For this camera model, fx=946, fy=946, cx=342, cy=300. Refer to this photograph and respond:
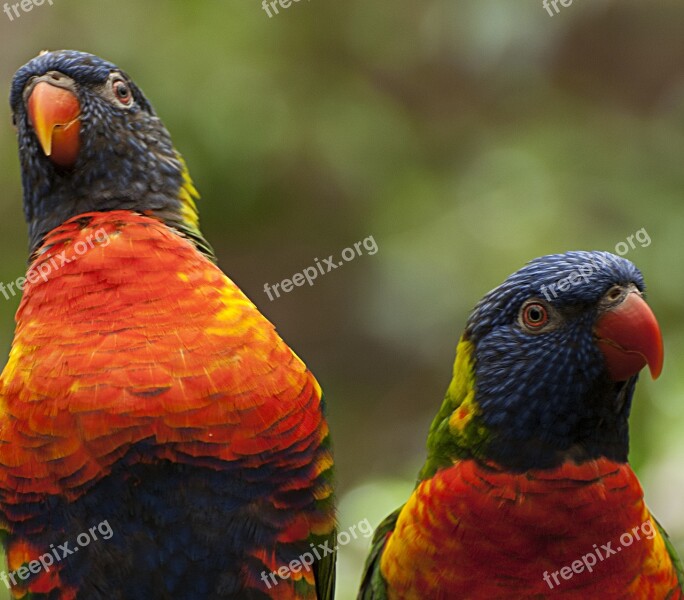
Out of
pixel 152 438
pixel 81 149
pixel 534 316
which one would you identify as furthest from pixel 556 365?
pixel 81 149

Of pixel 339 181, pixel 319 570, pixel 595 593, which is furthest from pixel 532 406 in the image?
pixel 339 181

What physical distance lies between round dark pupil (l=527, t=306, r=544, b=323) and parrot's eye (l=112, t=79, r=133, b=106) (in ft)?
4.08

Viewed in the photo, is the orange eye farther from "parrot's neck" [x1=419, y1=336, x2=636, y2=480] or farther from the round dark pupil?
"parrot's neck" [x1=419, y1=336, x2=636, y2=480]

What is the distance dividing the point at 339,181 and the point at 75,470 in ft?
9.98

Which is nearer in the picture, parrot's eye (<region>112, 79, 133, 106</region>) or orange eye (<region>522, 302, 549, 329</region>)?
orange eye (<region>522, 302, 549, 329</region>)

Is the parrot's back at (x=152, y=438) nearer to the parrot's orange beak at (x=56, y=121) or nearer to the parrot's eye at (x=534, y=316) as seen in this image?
the parrot's orange beak at (x=56, y=121)

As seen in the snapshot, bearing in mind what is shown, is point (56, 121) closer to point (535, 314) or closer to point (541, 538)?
point (535, 314)

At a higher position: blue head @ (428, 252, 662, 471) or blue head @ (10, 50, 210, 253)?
blue head @ (10, 50, 210, 253)

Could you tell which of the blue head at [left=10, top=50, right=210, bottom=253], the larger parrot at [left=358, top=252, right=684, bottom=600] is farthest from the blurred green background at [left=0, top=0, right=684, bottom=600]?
the blue head at [left=10, top=50, right=210, bottom=253]

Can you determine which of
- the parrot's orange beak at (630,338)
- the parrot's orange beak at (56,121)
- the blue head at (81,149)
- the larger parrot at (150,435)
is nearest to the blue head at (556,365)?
the parrot's orange beak at (630,338)

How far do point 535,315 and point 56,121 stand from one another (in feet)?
4.24

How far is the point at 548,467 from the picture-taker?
84.1 inches

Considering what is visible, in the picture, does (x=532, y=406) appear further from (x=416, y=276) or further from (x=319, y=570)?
(x=416, y=276)

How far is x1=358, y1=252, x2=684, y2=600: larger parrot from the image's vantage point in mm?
2096
